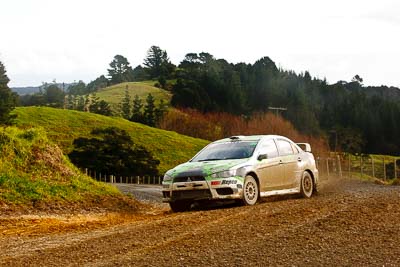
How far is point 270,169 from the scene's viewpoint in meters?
13.0

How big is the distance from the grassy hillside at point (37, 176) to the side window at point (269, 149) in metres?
4.10

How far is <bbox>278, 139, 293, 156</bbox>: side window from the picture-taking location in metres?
13.8

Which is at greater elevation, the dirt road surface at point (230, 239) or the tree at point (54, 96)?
the tree at point (54, 96)

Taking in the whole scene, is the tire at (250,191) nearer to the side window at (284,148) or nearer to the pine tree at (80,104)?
the side window at (284,148)

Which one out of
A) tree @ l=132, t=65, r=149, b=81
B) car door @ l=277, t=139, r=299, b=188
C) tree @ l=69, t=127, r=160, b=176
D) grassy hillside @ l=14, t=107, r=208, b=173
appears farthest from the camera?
tree @ l=132, t=65, r=149, b=81

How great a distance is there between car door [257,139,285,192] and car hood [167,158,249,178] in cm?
49

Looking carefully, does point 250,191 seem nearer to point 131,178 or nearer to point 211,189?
point 211,189

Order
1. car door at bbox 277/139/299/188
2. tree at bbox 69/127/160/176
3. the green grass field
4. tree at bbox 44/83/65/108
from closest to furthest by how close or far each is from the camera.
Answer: the green grass field
car door at bbox 277/139/299/188
tree at bbox 69/127/160/176
tree at bbox 44/83/65/108

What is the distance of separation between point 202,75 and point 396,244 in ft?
372

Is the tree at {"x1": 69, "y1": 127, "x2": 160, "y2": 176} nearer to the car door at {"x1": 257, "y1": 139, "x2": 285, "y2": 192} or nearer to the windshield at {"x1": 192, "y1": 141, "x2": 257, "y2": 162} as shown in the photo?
the windshield at {"x1": 192, "y1": 141, "x2": 257, "y2": 162}

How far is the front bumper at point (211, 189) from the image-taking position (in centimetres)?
1184

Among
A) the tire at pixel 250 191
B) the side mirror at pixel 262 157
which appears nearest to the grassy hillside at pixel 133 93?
the side mirror at pixel 262 157

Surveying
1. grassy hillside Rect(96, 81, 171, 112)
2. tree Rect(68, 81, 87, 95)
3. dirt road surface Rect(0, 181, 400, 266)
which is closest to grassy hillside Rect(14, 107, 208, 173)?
grassy hillside Rect(96, 81, 171, 112)

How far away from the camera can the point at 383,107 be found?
384 feet
